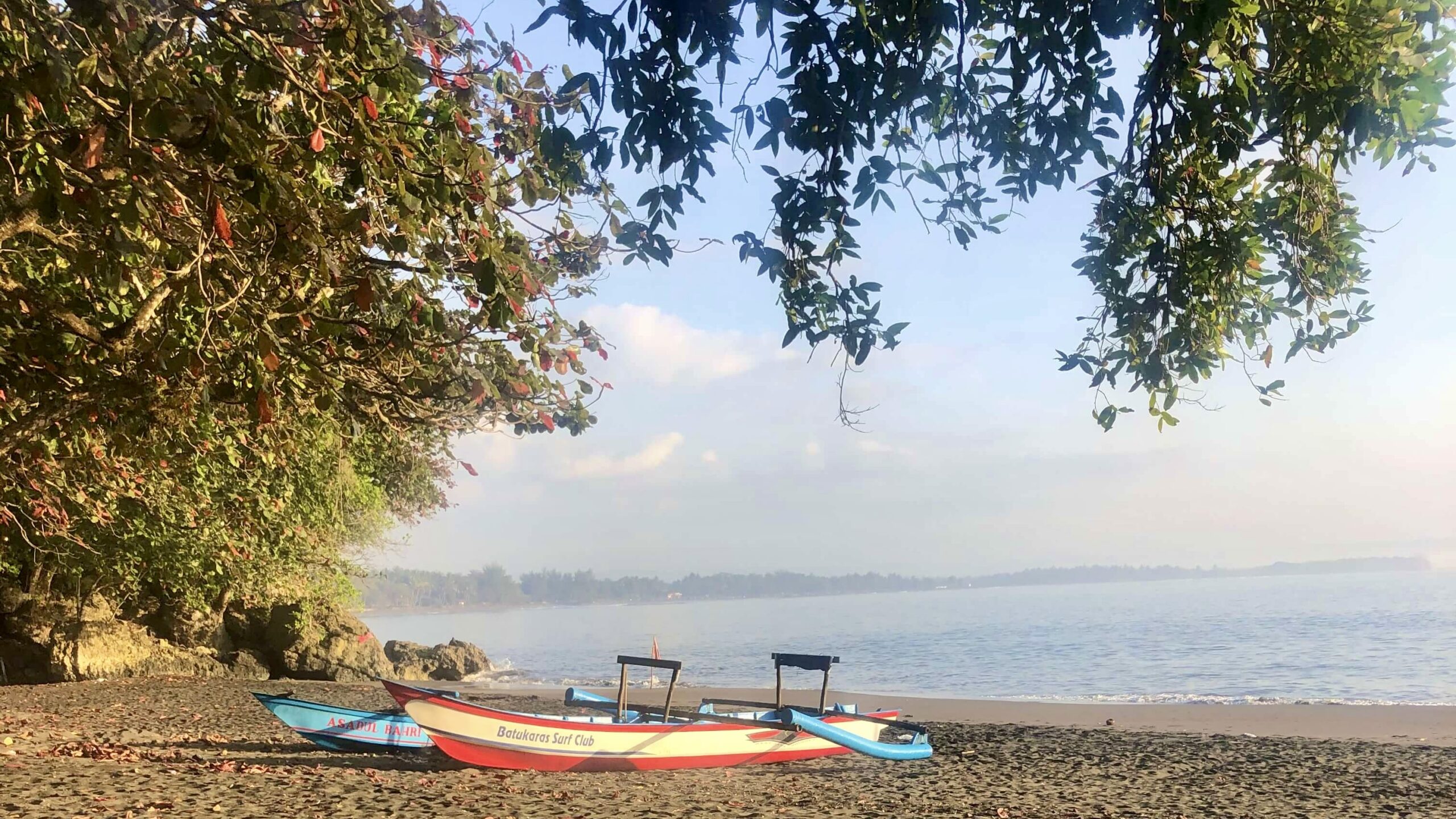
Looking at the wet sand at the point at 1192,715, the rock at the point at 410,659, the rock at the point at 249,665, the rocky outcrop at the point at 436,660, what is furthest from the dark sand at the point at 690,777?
the rocky outcrop at the point at 436,660

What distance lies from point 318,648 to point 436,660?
9.30m

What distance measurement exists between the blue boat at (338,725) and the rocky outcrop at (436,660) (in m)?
19.4

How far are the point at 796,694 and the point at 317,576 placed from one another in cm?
1323

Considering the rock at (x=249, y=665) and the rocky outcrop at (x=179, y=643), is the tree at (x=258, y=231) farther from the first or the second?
the rock at (x=249, y=665)

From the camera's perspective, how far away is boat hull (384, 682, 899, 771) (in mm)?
10242

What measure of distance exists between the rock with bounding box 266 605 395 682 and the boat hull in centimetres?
1509

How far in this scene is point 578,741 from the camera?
1078 cm

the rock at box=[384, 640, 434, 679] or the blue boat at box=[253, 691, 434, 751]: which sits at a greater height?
the blue boat at box=[253, 691, 434, 751]

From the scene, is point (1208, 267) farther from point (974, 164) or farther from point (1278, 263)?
point (974, 164)

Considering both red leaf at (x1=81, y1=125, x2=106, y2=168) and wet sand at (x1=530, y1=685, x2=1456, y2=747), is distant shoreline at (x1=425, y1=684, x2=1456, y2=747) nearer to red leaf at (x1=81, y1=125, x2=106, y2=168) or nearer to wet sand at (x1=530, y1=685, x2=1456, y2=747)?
wet sand at (x1=530, y1=685, x2=1456, y2=747)

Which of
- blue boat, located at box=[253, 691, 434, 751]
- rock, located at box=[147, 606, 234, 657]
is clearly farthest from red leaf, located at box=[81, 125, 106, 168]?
rock, located at box=[147, 606, 234, 657]

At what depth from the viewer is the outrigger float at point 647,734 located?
1030cm

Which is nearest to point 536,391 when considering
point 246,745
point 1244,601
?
point 246,745

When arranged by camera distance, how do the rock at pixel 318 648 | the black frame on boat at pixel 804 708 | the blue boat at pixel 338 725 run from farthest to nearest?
the rock at pixel 318 648 < the black frame on boat at pixel 804 708 < the blue boat at pixel 338 725
